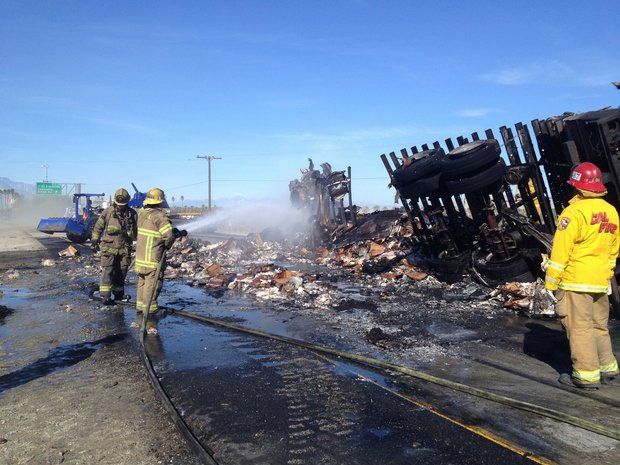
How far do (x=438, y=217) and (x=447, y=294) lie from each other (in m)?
1.58

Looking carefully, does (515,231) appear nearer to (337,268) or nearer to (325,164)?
(337,268)

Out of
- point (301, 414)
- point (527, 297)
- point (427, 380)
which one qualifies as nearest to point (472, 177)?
point (527, 297)

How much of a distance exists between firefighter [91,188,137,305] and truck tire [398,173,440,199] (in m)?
4.74

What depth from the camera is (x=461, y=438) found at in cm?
279

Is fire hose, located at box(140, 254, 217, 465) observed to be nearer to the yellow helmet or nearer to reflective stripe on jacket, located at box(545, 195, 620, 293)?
the yellow helmet

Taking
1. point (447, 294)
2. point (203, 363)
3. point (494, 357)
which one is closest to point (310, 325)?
point (203, 363)

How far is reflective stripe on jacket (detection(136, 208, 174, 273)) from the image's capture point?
20.0 feet

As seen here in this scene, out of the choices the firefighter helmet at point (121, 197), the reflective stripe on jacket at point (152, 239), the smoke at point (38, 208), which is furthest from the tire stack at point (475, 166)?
the smoke at point (38, 208)

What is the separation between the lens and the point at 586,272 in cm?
367

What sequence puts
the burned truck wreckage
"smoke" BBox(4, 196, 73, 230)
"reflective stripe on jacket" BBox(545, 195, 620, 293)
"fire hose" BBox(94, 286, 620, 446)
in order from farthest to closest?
1. "smoke" BBox(4, 196, 73, 230)
2. the burned truck wreckage
3. "reflective stripe on jacket" BBox(545, 195, 620, 293)
4. "fire hose" BBox(94, 286, 620, 446)

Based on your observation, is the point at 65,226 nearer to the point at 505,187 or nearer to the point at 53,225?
the point at 53,225

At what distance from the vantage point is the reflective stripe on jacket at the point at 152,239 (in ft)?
20.0

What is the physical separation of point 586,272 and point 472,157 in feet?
12.4

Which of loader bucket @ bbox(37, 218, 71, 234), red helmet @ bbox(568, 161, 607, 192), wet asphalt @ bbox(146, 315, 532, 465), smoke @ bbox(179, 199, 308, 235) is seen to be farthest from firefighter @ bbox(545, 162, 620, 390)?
loader bucket @ bbox(37, 218, 71, 234)
